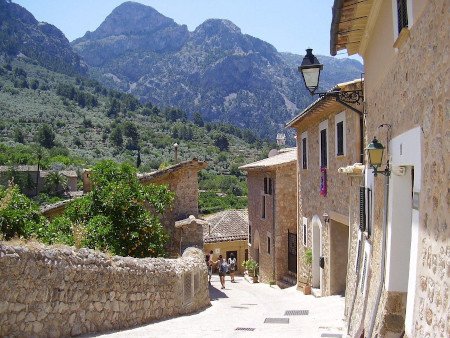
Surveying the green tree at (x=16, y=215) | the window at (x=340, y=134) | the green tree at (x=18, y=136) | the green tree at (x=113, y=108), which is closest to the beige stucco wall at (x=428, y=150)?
the green tree at (x=16, y=215)

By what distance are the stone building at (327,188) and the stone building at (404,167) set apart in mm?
2309

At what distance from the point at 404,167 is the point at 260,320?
23.2 feet

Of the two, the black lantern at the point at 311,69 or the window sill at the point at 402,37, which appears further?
the black lantern at the point at 311,69

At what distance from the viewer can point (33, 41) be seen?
439 ft

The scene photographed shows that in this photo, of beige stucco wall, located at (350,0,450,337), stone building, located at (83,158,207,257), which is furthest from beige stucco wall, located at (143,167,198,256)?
beige stucco wall, located at (350,0,450,337)

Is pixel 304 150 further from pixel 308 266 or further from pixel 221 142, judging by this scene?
pixel 221 142

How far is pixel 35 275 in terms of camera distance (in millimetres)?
7602

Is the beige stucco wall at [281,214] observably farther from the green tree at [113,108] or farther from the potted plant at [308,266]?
the green tree at [113,108]

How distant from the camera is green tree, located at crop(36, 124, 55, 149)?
6544 cm

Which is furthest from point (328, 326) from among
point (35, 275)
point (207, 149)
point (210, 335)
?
point (207, 149)

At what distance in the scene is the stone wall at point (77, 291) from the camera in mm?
7285

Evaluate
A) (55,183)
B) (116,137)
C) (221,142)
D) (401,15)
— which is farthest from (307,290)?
(221,142)

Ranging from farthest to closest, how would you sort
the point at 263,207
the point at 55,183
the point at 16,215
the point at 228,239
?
1. the point at 55,183
2. the point at 228,239
3. the point at 263,207
4. the point at 16,215

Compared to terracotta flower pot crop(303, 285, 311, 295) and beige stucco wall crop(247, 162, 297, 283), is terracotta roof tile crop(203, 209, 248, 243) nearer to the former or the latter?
beige stucco wall crop(247, 162, 297, 283)
